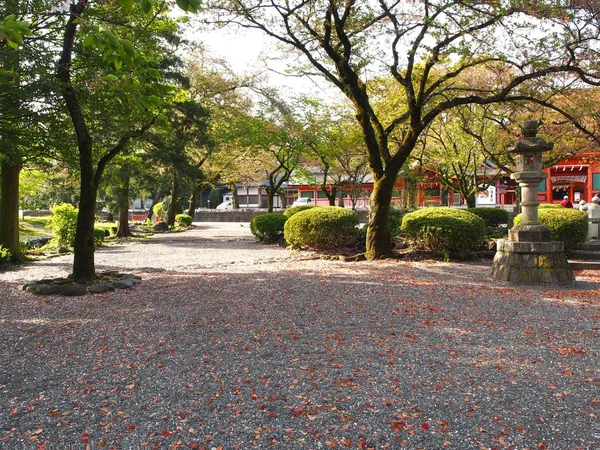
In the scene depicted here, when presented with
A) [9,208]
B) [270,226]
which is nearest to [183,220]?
[270,226]

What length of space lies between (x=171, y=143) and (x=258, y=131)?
430cm

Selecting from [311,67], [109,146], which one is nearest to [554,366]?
[109,146]

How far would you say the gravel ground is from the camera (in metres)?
2.67

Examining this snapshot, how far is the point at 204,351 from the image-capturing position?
412cm

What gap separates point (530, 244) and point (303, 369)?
17.6ft

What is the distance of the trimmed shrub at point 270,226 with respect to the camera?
16.5 meters

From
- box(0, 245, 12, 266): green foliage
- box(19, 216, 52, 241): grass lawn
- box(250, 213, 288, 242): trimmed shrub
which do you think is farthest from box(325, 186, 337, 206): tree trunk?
box(0, 245, 12, 266): green foliage

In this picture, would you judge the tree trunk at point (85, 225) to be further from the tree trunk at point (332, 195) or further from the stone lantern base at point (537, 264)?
the tree trunk at point (332, 195)

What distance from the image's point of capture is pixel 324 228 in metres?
12.0

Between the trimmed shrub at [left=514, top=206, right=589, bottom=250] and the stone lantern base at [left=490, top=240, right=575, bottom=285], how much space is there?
2.45m

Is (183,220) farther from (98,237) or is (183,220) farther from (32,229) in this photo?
(98,237)

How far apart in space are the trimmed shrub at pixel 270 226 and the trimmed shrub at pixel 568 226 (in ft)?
29.4

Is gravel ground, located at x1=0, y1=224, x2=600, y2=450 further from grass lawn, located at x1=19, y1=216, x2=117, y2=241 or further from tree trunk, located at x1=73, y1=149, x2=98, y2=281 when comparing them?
grass lawn, located at x1=19, y1=216, x2=117, y2=241

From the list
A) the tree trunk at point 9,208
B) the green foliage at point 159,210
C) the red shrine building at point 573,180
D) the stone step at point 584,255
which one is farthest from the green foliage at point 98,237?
the red shrine building at point 573,180
